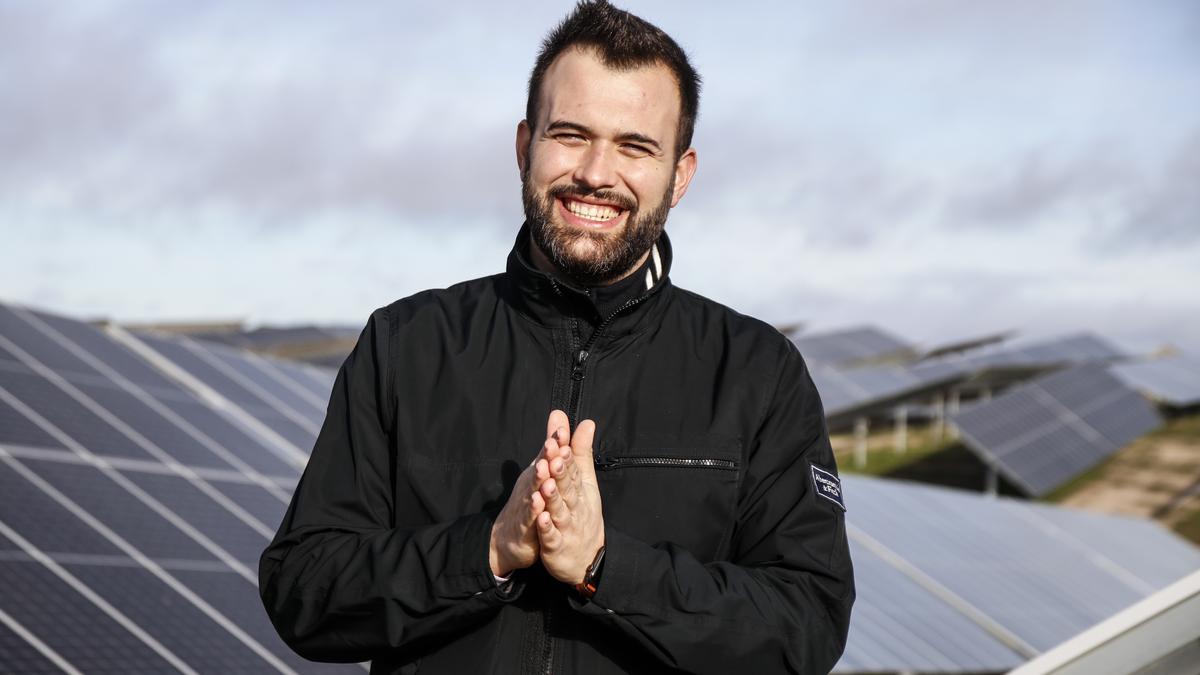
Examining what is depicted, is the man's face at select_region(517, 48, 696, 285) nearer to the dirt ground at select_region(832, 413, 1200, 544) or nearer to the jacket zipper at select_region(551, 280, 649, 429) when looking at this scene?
the jacket zipper at select_region(551, 280, 649, 429)

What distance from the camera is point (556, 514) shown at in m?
2.50

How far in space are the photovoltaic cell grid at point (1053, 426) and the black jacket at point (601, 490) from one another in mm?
22875

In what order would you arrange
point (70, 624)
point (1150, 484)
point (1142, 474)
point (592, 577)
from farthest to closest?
point (1142, 474)
point (1150, 484)
point (70, 624)
point (592, 577)

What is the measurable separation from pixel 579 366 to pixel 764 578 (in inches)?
23.1

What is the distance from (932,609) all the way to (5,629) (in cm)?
738

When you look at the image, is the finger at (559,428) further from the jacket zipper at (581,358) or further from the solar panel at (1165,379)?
the solar panel at (1165,379)

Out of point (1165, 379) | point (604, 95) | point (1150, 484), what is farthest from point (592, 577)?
point (1165, 379)

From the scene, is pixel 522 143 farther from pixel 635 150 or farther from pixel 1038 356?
pixel 1038 356

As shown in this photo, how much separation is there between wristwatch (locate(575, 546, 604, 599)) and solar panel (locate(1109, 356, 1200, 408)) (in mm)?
35003

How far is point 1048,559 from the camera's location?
1469 cm

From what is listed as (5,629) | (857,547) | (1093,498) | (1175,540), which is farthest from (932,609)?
(1093,498)

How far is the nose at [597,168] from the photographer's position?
2857 mm

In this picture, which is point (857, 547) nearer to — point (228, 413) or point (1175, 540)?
point (228, 413)

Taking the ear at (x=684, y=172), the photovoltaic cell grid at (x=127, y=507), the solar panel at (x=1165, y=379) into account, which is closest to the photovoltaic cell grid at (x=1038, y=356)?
the solar panel at (x=1165, y=379)
